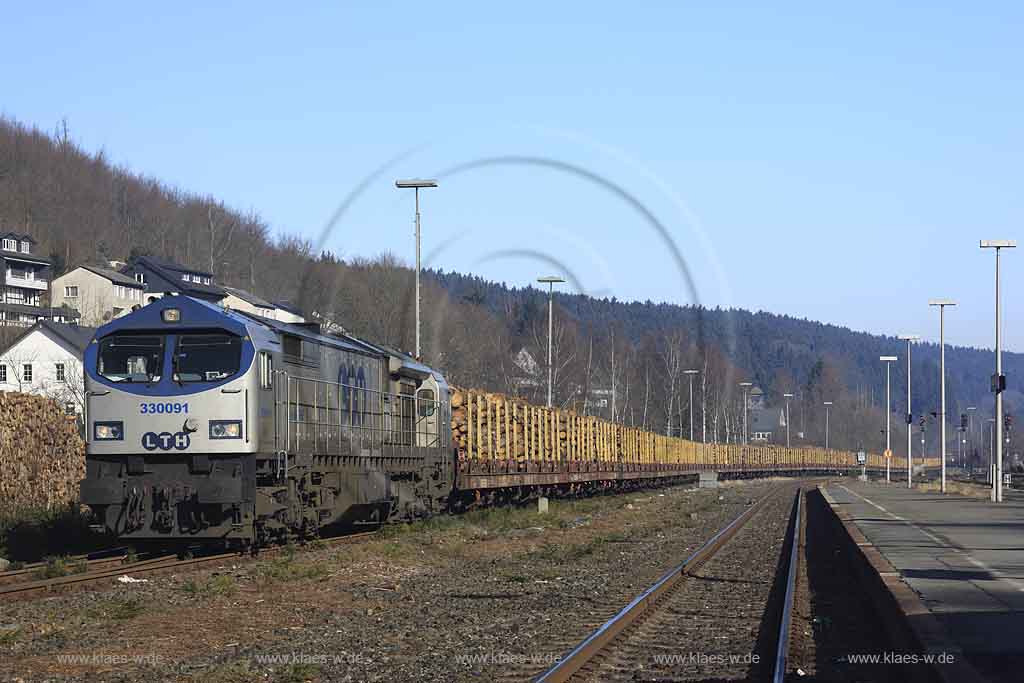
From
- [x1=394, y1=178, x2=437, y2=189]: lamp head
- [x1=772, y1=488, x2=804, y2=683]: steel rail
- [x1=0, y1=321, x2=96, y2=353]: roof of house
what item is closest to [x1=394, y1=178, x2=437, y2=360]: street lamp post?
[x1=394, y1=178, x2=437, y2=189]: lamp head

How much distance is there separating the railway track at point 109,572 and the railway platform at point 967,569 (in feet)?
34.2

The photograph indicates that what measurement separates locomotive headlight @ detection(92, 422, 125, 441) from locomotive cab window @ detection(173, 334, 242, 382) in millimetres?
1151

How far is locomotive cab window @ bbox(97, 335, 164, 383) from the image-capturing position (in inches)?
734

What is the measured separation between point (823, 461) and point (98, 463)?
400 ft

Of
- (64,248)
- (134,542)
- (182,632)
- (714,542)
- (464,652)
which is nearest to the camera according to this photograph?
(464,652)

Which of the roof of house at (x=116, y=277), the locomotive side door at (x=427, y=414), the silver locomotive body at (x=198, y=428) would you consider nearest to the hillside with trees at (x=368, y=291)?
the roof of house at (x=116, y=277)

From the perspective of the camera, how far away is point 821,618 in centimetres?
1380

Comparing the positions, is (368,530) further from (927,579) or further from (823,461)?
(823,461)

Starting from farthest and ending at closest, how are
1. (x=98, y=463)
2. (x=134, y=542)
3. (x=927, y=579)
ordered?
(x=134, y=542)
(x=98, y=463)
(x=927, y=579)

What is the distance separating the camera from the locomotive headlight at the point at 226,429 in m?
18.2

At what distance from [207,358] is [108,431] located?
1.91 m

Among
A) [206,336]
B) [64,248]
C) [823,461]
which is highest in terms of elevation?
[64,248]

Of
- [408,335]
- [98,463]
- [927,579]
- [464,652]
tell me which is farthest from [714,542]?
[408,335]

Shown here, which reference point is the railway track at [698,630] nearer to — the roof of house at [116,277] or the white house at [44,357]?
the white house at [44,357]
